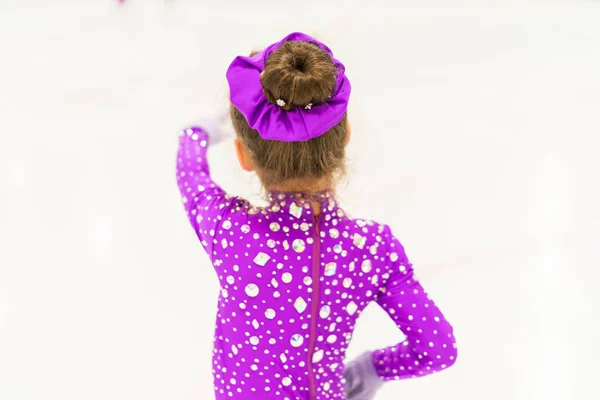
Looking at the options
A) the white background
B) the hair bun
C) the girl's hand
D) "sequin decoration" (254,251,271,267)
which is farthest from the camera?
the white background

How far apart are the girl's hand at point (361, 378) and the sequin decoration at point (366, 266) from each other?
20cm

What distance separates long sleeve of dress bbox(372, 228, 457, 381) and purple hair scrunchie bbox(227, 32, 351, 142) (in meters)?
0.18

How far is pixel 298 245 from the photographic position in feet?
2.30

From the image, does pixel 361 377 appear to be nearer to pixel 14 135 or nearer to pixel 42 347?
pixel 42 347

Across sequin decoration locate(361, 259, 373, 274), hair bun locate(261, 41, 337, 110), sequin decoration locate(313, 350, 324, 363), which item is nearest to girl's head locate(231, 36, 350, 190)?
hair bun locate(261, 41, 337, 110)

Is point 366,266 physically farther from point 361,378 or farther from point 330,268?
point 361,378

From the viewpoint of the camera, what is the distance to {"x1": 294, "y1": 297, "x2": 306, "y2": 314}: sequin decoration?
2.36 feet

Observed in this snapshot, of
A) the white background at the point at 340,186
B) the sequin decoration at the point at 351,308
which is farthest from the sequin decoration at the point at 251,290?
the white background at the point at 340,186

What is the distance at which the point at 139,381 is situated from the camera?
1.18m

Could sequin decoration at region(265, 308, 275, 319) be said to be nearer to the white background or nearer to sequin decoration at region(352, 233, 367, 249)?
sequin decoration at region(352, 233, 367, 249)

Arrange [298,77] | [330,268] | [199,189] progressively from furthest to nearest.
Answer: [199,189] < [330,268] < [298,77]

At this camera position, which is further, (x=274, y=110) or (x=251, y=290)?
(x=251, y=290)

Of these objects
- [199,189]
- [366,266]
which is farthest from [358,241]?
[199,189]

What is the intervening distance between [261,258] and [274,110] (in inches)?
7.1
